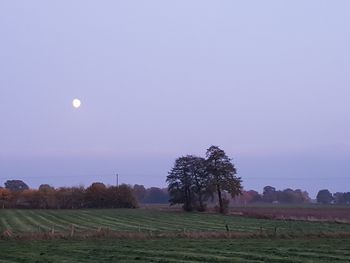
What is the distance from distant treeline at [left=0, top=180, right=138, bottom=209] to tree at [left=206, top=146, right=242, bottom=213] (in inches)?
1243

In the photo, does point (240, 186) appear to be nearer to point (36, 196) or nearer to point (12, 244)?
point (36, 196)

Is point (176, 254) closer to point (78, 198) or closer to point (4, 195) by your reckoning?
point (78, 198)

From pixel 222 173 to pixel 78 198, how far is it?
42.8 m

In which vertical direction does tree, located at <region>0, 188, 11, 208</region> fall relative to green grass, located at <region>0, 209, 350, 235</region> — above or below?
above

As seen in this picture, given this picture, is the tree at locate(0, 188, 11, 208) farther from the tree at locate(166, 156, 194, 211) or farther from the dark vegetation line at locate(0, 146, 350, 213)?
the tree at locate(166, 156, 194, 211)

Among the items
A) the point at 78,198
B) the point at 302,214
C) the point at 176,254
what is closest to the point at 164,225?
the point at 302,214

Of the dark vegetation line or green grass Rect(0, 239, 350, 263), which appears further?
the dark vegetation line

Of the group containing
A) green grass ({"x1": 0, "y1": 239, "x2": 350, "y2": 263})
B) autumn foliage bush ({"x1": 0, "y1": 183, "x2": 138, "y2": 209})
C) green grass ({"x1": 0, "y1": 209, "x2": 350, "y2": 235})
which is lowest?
green grass ({"x1": 0, "y1": 239, "x2": 350, "y2": 263})

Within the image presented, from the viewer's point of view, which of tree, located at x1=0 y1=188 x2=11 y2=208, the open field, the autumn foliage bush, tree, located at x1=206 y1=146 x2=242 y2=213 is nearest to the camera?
the open field

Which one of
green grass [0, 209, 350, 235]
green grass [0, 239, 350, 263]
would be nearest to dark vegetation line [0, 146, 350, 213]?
green grass [0, 209, 350, 235]

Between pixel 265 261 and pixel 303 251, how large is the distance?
18.5 feet

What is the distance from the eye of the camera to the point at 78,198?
133000 mm

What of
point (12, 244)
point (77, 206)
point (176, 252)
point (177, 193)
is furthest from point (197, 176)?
point (176, 252)

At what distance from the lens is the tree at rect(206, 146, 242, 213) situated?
335 feet
